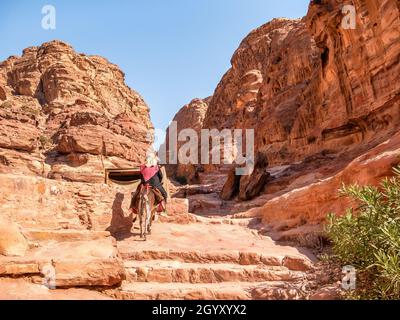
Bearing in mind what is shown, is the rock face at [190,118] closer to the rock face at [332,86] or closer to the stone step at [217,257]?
the rock face at [332,86]

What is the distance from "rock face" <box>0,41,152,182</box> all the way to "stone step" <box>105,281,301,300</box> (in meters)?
25.5

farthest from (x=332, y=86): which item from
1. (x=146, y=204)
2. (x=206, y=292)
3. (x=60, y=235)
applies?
(x=60, y=235)

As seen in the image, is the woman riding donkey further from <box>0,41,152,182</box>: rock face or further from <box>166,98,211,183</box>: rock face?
<box>166,98,211,183</box>: rock face

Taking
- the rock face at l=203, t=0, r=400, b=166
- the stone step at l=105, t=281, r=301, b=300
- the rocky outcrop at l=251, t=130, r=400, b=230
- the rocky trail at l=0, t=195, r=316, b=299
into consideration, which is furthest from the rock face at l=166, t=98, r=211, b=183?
the stone step at l=105, t=281, r=301, b=300

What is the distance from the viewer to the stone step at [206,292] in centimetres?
493

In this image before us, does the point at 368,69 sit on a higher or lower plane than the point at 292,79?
lower

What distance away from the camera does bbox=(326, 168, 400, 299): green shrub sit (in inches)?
146

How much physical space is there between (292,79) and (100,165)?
21.6 metres

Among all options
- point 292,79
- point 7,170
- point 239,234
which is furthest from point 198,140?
point 239,234

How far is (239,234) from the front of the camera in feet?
32.6

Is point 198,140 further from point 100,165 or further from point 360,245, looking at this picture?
point 360,245

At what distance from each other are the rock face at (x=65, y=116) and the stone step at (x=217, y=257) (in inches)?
943

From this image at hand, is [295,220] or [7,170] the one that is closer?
[295,220]
